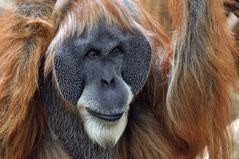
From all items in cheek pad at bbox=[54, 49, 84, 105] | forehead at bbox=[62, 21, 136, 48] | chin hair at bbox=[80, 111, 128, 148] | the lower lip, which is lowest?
chin hair at bbox=[80, 111, 128, 148]

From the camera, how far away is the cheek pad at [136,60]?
2.79 m

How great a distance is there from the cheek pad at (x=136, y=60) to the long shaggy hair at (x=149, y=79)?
82mm

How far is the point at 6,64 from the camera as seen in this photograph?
2705 mm

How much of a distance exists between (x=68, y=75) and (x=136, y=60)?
0.33 metres

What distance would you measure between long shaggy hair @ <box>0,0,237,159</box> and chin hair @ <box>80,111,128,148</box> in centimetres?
25

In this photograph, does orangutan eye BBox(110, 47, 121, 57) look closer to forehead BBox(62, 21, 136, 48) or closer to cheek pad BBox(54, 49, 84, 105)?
forehead BBox(62, 21, 136, 48)

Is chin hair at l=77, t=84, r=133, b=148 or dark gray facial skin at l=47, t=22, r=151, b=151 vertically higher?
dark gray facial skin at l=47, t=22, r=151, b=151

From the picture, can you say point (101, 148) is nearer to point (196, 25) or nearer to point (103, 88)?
point (103, 88)

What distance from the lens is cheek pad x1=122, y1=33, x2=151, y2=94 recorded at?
2.79 metres

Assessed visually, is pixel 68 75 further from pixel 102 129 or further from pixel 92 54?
pixel 102 129

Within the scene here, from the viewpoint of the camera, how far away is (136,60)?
2.81 metres

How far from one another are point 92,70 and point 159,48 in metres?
0.50

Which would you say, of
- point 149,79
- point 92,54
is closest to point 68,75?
point 92,54

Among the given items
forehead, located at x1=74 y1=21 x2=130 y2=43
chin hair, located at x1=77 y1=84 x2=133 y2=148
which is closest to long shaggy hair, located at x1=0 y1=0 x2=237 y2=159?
forehead, located at x1=74 y1=21 x2=130 y2=43
